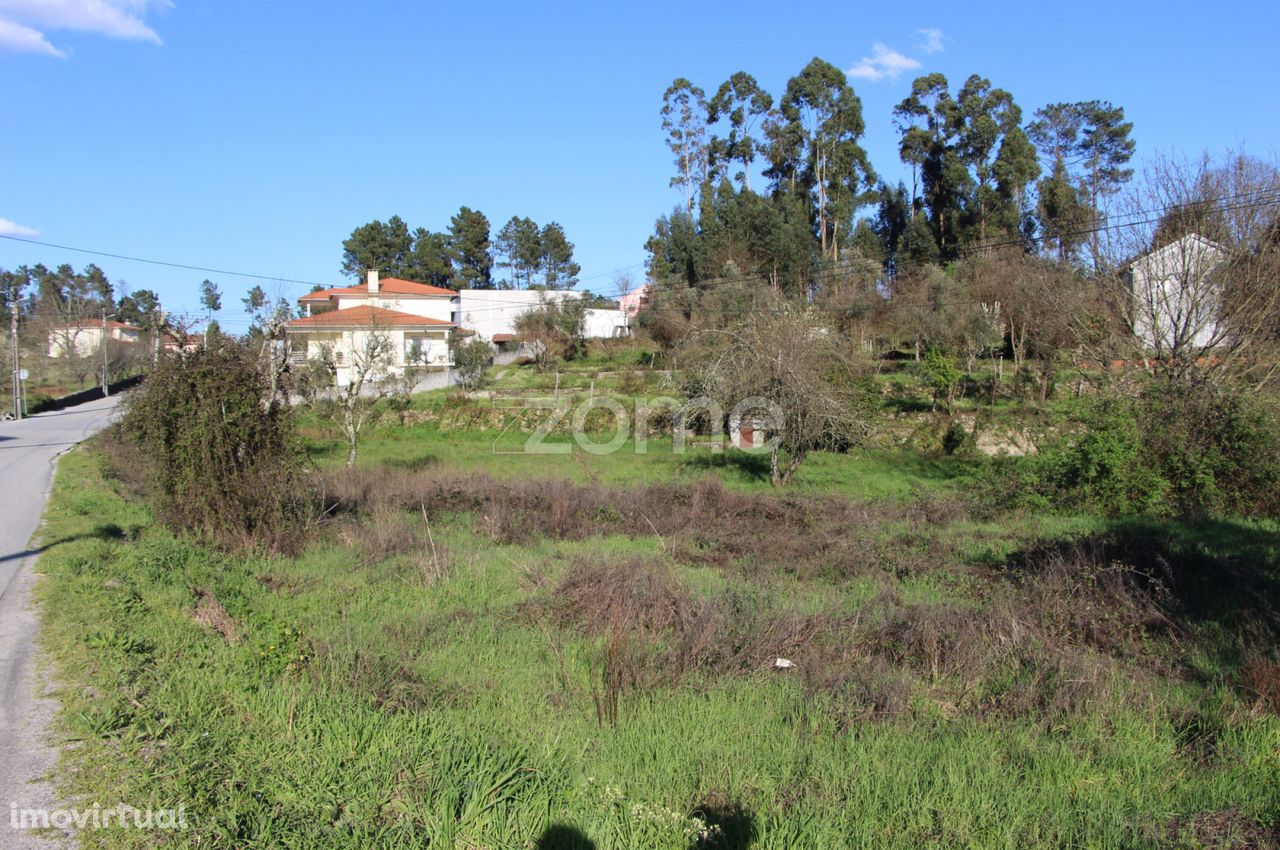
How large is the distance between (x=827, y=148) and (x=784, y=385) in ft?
124

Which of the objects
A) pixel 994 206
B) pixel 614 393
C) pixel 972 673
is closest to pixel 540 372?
pixel 614 393

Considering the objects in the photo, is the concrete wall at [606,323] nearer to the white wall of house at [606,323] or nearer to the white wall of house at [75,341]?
the white wall of house at [606,323]

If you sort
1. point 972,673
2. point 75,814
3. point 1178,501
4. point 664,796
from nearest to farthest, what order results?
point 75,814 < point 664,796 < point 972,673 < point 1178,501

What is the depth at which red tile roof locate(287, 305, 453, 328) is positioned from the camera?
1501 inches

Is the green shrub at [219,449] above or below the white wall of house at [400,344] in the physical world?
below

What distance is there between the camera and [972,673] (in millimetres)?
7230

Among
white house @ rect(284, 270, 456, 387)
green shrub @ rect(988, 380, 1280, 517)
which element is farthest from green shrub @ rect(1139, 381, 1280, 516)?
white house @ rect(284, 270, 456, 387)

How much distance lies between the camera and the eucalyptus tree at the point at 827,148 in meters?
52.9

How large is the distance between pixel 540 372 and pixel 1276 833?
139 ft

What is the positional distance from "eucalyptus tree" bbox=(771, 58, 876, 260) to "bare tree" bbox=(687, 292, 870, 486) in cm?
3233

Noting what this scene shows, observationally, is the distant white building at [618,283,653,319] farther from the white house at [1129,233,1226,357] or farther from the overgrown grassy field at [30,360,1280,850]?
the overgrown grassy field at [30,360,1280,850]

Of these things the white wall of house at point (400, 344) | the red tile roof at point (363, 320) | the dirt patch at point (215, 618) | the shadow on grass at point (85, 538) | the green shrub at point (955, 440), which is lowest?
the shadow on grass at point (85, 538)

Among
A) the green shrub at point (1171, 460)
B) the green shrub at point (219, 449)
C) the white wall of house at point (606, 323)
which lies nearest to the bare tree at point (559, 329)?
the white wall of house at point (606, 323)

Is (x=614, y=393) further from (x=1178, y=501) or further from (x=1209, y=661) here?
(x=1209, y=661)
